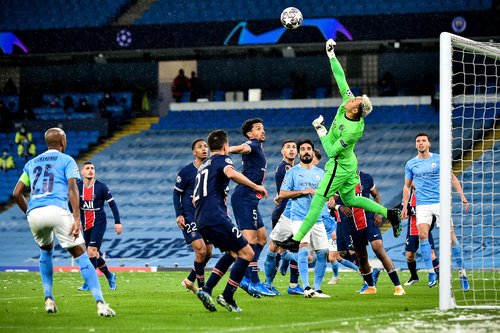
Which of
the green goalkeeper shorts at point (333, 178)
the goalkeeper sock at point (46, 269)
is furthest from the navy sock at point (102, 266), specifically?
the goalkeeper sock at point (46, 269)

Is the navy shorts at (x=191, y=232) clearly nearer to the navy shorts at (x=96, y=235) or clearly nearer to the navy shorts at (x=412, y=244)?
the navy shorts at (x=96, y=235)

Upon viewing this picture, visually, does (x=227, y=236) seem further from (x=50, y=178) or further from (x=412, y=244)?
(x=412, y=244)

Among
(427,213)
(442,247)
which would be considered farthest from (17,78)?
(442,247)

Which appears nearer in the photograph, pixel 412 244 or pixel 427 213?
pixel 427 213

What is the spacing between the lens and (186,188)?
51.5ft

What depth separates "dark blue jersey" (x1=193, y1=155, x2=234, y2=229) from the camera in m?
12.0

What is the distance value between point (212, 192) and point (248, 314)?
5.13 feet

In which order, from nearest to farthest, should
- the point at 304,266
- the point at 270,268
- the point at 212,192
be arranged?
the point at 212,192
the point at 304,266
the point at 270,268

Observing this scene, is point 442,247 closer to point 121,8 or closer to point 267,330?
point 267,330

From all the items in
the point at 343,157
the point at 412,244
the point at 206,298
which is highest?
the point at 343,157

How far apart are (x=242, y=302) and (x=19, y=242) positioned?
1990cm

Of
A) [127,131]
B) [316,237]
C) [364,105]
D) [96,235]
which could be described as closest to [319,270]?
[316,237]

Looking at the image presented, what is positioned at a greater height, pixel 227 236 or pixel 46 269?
pixel 227 236

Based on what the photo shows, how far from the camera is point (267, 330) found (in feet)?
33.4
